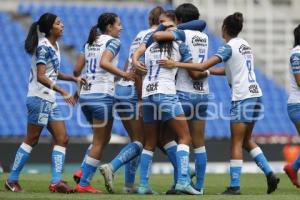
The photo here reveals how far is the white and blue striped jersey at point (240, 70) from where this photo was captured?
10656 mm

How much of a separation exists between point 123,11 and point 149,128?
1522 centimetres

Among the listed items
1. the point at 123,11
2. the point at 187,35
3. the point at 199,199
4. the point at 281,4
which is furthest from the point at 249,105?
the point at 281,4

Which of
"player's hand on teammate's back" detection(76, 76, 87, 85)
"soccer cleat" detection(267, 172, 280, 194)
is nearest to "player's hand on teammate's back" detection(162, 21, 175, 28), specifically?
"player's hand on teammate's back" detection(76, 76, 87, 85)

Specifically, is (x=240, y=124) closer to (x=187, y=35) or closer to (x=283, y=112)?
(x=187, y=35)

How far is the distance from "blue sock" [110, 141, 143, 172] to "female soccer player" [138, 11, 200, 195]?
12.9 inches

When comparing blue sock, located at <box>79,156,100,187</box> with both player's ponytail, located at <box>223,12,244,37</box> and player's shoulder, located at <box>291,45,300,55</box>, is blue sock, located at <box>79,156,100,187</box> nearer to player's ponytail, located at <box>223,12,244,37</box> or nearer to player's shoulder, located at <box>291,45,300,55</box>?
player's ponytail, located at <box>223,12,244,37</box>

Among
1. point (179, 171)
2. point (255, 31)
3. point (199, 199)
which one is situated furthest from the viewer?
point (255, 31)

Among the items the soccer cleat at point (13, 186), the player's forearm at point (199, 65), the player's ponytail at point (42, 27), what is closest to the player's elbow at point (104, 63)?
the player's ponytail at point (42, 27)

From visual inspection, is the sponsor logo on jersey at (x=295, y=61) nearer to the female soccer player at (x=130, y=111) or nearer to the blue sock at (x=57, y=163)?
the female soccer player at (x=130, y=111)

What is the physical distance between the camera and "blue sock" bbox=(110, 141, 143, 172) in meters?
10.7

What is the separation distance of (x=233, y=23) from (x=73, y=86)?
10.9 meters

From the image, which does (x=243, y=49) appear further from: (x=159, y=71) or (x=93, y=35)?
(x=93, y=35)

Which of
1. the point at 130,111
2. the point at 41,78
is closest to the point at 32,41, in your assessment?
the point at 41,78

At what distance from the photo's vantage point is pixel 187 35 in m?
10.5
